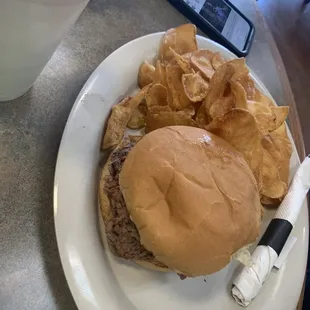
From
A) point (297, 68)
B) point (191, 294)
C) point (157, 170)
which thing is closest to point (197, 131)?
point (157, 170)

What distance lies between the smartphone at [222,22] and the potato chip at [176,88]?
288 mm

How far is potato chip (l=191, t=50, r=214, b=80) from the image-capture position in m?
1.05

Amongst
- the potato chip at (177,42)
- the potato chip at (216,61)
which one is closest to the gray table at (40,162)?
the potato chip at (177,42)

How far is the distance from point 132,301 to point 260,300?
0.31 m

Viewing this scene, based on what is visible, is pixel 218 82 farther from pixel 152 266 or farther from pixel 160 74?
pixel 152 266

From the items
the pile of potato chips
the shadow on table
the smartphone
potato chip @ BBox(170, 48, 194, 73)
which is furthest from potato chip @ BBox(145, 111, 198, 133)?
the smartphone

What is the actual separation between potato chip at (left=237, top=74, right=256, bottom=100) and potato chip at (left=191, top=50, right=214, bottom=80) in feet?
0.23

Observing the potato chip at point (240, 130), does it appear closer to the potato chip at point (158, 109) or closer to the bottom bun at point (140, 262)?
the potato chip at point (158, 109)

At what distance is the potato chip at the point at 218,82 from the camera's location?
96 centimetres

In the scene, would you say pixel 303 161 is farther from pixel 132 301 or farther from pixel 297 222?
pixel 132 301

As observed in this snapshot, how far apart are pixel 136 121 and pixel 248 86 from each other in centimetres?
26

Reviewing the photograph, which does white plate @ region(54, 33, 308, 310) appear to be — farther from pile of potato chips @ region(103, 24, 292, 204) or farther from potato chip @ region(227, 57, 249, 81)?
potato chip @ region(227, 57, 249, 81)

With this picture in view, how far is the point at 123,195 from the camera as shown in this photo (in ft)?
2.81

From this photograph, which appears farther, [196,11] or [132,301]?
[196,11]
